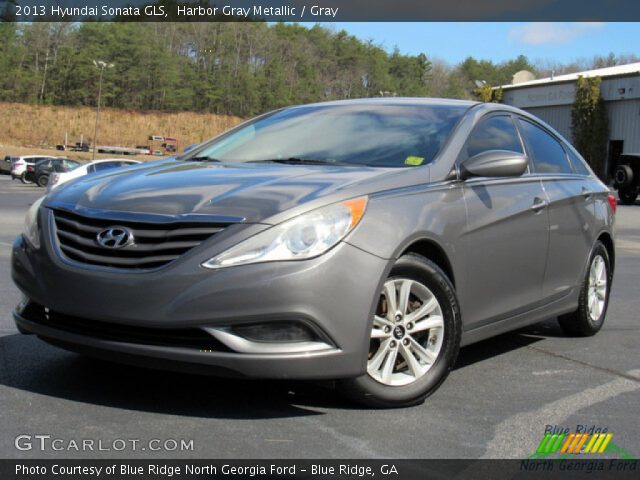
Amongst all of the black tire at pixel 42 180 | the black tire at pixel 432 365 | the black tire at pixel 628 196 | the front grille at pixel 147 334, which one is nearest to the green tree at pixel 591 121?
the black tire at pixel 628 196

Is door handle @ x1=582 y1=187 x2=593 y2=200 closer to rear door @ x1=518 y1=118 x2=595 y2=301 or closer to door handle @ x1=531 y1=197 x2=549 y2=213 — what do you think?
rear door @ x1=518 y1=118 x2=595 y2=301

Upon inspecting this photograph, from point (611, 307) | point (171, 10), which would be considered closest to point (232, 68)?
point (171, 10)

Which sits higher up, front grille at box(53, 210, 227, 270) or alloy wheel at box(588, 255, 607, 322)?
front grille at box(53, 210, 227, 270)

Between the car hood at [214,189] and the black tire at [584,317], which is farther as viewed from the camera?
the black tire at [584,317]

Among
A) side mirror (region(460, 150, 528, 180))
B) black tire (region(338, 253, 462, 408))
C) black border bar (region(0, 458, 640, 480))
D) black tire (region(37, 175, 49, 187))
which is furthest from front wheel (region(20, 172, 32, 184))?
black border bar (region(0, 458, 640, 480))

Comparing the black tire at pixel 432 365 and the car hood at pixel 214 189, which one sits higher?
the car hood at pixel 214 189

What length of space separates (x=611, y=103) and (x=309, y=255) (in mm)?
45480

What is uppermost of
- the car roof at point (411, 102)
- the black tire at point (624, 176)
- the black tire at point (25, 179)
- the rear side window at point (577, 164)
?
the car roof at point (411, 102)

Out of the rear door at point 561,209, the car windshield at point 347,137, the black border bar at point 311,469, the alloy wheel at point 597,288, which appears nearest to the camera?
the black border bar at point 311,469

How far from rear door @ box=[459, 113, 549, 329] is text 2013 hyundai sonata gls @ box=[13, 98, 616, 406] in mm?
13

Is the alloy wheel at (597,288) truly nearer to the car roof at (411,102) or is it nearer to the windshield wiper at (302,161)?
→ the car roof at (411,102)

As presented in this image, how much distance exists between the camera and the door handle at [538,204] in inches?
198

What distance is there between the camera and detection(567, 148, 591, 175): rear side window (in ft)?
19.8

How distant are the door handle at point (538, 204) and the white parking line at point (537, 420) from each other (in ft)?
3.55
